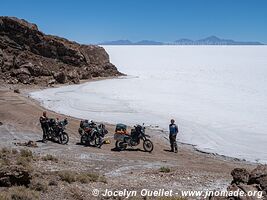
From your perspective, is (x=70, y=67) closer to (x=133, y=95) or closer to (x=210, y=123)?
(x=133, y=95)

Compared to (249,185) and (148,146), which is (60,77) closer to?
(148,146)

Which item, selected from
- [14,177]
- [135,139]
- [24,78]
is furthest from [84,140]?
[24,78]

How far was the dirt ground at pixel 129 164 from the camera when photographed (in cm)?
1087

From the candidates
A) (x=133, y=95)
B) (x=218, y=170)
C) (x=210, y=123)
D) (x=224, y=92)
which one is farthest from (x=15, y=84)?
(x=218, y=170)

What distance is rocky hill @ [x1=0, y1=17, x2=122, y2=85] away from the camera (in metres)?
49.5

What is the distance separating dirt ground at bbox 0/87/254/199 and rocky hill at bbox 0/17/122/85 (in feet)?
89.9

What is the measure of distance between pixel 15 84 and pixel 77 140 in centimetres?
2690

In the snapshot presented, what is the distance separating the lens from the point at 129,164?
14180 mm

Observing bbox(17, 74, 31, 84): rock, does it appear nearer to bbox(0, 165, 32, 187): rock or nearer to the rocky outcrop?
bbox(0, 165, 32, 187): rock

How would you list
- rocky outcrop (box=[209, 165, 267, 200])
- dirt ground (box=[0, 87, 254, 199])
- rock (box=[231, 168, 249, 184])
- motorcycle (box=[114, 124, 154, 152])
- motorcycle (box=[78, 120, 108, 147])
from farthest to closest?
motorcycle (box=[78, 120, 108, 147]) → motorcycle (box=[114, 124, 154, 152]) → dirt ground (box=[0, 87, 254, 199]) → rock (box=[231, 168, 249, 184]) → rocky outcrop (box=[209, 165, 267, 200])

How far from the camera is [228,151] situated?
18.3 meters

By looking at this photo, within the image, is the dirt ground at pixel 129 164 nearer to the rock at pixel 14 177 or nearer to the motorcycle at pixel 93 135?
the motorcycle at pixel 93 135

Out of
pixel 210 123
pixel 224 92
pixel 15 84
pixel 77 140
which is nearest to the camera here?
pixel 77 140

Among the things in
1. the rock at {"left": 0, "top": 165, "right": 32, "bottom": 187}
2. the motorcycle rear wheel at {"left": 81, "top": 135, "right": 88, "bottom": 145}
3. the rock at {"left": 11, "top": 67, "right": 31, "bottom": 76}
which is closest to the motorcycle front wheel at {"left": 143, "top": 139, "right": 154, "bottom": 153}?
the motorcycle rear wheel at {"left": 81, "top": 135, "right": 88, "bottom": 145}
